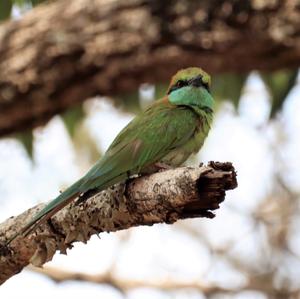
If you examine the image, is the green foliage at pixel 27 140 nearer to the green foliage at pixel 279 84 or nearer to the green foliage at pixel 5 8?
the green foliage at pixel 5 8

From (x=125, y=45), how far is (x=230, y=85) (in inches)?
35.3

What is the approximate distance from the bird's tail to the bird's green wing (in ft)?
0.13

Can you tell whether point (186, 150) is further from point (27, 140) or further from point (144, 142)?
point (27, 140)

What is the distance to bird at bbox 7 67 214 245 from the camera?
211 centimetres

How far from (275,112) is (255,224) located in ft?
4.01

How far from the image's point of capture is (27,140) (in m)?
4.21

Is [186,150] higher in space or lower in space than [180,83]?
lower

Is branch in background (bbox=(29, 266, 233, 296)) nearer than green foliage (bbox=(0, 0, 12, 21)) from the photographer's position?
No

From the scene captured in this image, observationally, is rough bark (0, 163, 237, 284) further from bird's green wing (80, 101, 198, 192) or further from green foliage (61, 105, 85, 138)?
green foliage (61, 105, 85, 138)

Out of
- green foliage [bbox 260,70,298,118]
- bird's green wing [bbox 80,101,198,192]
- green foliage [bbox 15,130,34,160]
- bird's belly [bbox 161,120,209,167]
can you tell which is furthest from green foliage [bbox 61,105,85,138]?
bird's belly [bbox 161,120,209,167]

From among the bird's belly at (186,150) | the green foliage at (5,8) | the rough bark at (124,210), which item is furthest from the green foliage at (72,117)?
the rough bark at (124,210)

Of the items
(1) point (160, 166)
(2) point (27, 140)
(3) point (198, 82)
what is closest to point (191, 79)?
(3) point (198, 82)

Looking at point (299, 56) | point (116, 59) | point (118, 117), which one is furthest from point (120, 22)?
point (118, 117)

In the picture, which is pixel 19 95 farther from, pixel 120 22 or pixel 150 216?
pixel 150 216
